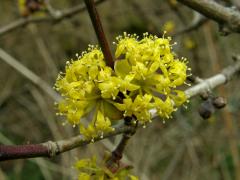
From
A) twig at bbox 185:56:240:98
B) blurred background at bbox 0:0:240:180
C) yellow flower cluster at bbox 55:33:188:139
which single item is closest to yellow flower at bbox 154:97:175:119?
yellow flower cluster at bbox 55:33:188:139

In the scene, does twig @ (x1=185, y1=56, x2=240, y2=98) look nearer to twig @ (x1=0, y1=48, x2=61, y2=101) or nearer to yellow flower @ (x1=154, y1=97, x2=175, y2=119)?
yellow flower @ (x1=154, y1=97, x2=175, y2=119)

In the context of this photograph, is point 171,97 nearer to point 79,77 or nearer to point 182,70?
point 182,70

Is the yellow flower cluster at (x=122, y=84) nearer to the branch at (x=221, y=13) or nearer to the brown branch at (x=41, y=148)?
the brown branch at (x=41, y=148)

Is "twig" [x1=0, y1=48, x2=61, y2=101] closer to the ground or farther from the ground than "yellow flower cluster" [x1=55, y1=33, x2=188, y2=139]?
farther from the ground

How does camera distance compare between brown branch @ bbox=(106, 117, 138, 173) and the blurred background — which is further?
the blurred background

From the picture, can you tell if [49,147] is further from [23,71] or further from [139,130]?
[139,130]

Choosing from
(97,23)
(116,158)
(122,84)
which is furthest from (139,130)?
(97,23)

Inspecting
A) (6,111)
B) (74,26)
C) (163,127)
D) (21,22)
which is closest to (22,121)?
(6,111)
